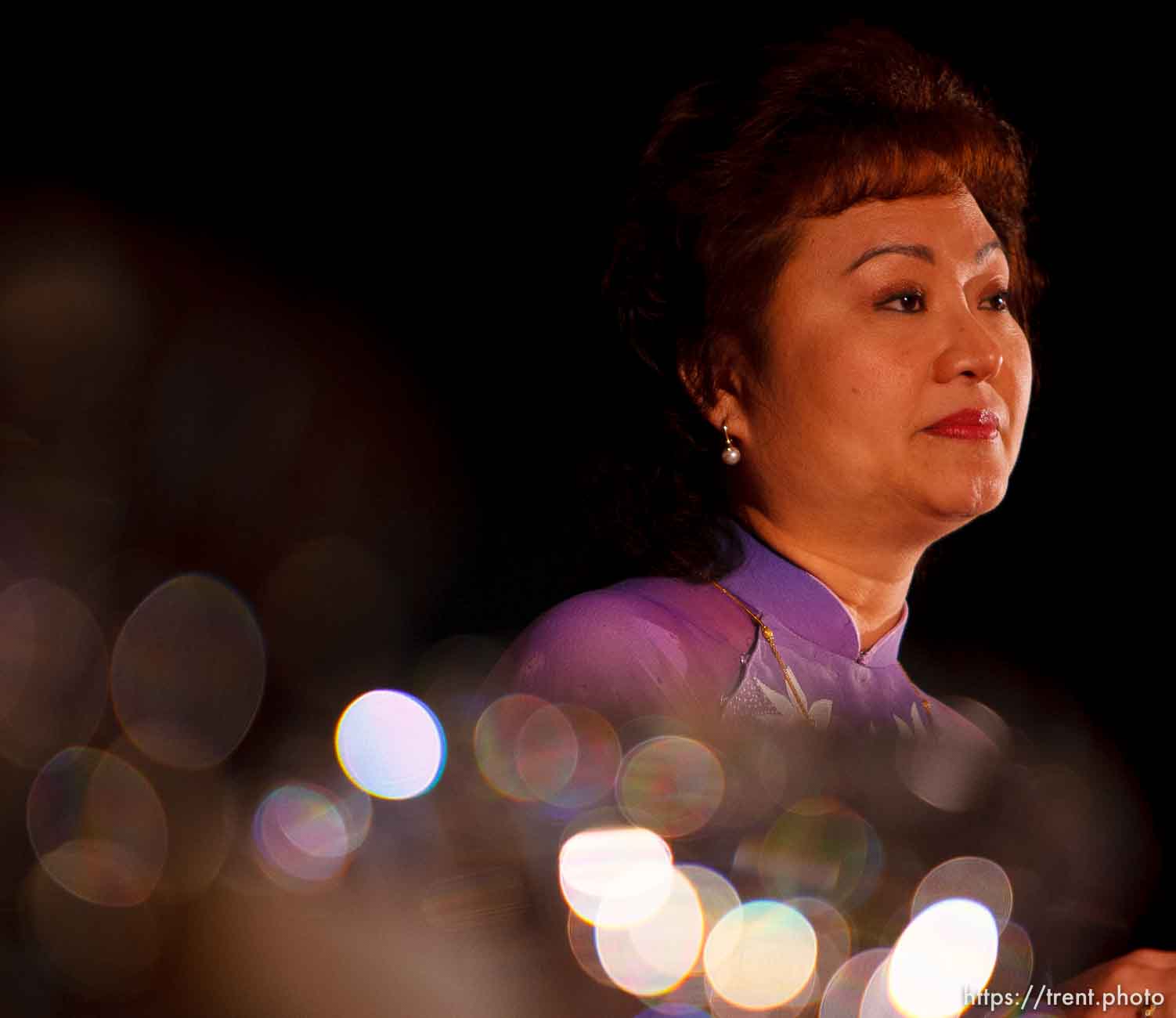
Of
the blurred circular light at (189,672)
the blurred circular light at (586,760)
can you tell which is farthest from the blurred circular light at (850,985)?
the blurred circular light at (189,672)

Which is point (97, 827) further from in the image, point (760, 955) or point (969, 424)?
point (969, 424)

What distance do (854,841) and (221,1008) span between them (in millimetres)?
538

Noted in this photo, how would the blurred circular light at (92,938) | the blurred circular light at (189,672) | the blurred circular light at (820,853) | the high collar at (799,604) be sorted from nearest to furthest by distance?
the blurred circular light at (92,938) < the blurred circular light at (820,853) < the high collar at (799,604) < the blurred circular light at (189,672)

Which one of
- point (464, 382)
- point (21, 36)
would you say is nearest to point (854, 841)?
point (464, 382)

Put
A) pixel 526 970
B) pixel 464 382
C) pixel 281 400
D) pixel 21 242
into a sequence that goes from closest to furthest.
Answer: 1. pixel 526 970
2. pixel 21 242
3. pixel 281 400
4. pixel 464 382

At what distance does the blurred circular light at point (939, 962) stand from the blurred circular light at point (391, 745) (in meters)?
0.47

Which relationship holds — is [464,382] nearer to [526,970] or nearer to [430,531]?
[430,531]

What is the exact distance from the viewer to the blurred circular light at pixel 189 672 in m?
1.22

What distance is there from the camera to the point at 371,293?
4.46 feet

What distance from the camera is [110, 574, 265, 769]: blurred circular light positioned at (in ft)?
4.01

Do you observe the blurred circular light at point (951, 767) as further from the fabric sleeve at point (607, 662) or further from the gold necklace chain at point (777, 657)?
the fabric sleeve at point (607, 662)

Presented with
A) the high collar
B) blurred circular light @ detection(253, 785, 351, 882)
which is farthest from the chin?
blurred circular light @ detection(253, 785, 351, 882)

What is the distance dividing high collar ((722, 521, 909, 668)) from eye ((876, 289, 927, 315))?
24 centimetres

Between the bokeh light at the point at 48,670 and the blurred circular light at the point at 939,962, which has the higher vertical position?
the bokeh light at the point at 48,670
